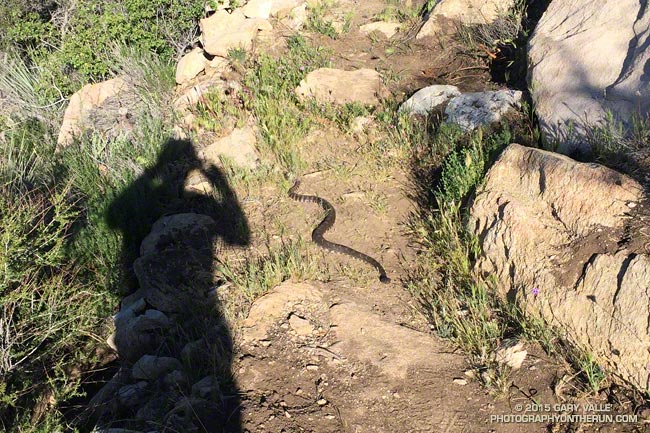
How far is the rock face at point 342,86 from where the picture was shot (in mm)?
7086

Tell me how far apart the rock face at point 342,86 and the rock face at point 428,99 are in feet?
1.82

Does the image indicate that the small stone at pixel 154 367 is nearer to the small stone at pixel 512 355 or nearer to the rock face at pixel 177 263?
the rock face at pixel 177 263

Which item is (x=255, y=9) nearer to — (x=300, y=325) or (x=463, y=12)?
(x=463, y=12)

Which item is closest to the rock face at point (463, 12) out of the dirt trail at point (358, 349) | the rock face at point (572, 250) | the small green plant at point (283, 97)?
the small green plant at point (283, 97)

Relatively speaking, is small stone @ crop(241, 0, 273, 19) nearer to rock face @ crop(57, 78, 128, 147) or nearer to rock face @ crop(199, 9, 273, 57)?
rock face @ crop(199, 9, 273, 57)

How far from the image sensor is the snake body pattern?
4805mm

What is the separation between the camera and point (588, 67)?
5.27m

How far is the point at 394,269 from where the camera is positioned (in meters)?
4.79

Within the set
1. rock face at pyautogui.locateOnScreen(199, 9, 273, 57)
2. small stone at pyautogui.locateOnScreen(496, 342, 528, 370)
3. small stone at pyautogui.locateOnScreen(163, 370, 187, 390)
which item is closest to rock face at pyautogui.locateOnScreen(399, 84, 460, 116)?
rock face at pyautogui.locateOnScreen(199, 9, 273, 57)

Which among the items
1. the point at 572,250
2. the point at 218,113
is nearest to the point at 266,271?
the point at 572,250

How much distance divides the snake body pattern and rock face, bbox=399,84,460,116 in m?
1.57

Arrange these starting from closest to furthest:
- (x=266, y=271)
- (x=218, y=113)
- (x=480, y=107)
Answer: (x=266, y=271) < (x=480, y=107) < (x=218, y=113)

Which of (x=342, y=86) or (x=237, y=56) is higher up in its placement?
(x=237, y=56)

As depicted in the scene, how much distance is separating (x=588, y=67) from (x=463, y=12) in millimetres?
3065
